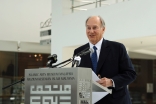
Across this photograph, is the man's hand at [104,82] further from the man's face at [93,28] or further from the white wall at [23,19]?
the white wall at [23,19]

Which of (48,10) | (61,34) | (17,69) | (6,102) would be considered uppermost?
(48,10)

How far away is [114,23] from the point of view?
9.69 m

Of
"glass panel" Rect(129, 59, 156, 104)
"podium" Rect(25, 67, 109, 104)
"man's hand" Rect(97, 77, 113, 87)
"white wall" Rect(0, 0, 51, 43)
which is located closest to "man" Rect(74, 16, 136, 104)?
"man's hand" Rect(97, 77, 113, 87)

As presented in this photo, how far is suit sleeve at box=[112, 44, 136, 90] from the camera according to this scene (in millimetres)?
2633

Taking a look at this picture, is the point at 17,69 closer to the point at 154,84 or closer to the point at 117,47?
the point at 154,84

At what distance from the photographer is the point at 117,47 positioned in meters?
2.80

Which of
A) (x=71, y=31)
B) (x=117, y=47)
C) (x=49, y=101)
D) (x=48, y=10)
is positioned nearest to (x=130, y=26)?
(x=71, y=31)

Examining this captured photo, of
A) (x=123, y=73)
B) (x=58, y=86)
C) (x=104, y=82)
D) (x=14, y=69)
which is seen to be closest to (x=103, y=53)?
(x=123, y=73)

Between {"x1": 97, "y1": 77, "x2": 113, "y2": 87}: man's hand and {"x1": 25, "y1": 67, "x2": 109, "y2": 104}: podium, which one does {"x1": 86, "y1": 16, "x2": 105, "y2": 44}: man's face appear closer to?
{"x1": 97, "y1": 77, "x2": 113, "y2": 87}: man's hand

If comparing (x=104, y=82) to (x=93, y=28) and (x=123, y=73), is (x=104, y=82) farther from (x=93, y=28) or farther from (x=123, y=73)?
(x=93, y=28)

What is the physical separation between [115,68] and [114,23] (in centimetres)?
701

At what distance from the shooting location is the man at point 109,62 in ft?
8.82

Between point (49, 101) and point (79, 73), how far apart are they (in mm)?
227

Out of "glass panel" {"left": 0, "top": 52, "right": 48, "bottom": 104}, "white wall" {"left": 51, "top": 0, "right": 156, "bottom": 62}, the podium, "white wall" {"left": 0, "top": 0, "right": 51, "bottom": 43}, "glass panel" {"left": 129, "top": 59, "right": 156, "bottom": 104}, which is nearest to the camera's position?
the podium
